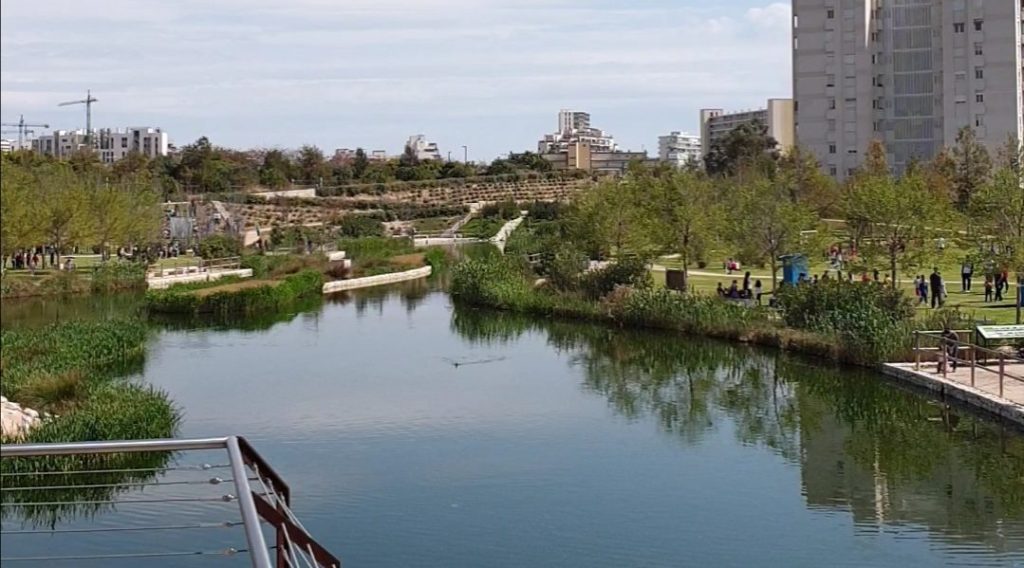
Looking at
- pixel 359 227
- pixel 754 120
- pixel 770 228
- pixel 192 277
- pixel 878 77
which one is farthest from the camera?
pixel 754 120

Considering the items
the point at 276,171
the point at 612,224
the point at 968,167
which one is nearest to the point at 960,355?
the point at 612,224

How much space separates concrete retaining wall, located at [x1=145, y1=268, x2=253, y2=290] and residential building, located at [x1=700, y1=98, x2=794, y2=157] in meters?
60.9

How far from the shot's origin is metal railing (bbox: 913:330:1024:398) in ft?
67.6

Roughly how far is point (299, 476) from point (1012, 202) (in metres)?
17.9

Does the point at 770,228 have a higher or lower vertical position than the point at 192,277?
higher

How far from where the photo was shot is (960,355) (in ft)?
74.9

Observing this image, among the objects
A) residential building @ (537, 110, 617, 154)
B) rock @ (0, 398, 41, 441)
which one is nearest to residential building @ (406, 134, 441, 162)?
residential building @ (537, 110, 617, 154)

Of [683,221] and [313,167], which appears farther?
[313,167]

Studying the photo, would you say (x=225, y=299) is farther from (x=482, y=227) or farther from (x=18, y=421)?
(x=482, y=227)

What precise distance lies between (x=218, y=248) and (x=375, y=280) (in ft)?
21.3

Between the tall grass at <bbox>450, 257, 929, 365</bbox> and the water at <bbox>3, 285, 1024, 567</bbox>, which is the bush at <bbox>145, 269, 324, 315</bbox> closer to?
the tall grass at <bbox>450, 257, 929, 365</bbox>

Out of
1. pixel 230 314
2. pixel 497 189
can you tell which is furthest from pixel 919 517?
pixel 497 189

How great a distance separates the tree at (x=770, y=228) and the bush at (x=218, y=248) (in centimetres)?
2295

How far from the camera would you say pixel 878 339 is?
23719 millimetres
